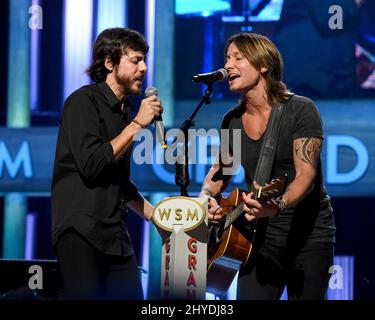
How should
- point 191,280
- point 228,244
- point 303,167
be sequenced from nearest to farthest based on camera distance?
1. point 191,280
2. point 303,167
3. point 228,244

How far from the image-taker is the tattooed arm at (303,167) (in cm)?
282

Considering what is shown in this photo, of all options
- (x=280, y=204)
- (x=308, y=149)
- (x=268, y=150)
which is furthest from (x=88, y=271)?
(x=308, y=149)

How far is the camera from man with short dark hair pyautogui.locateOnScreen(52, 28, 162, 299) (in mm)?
2736

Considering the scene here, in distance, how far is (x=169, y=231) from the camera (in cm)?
265

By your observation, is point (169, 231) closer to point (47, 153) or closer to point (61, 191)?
point (61, 191)

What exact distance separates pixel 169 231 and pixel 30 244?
2.41 metres

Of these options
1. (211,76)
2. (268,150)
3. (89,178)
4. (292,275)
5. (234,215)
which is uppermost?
(211,76)

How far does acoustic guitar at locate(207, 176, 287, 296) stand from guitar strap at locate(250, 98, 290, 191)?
6.1 inches

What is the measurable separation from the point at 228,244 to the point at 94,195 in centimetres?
61

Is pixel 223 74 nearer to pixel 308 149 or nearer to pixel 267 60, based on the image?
pixel 267 60

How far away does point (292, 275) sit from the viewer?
3.04 metres

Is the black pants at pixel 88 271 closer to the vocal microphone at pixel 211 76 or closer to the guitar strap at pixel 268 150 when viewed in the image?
the guitar strap at pixel 268 150

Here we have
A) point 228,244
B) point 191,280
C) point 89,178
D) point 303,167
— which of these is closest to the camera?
point 191,280

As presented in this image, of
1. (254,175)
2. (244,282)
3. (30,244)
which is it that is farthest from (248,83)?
(30,244)
